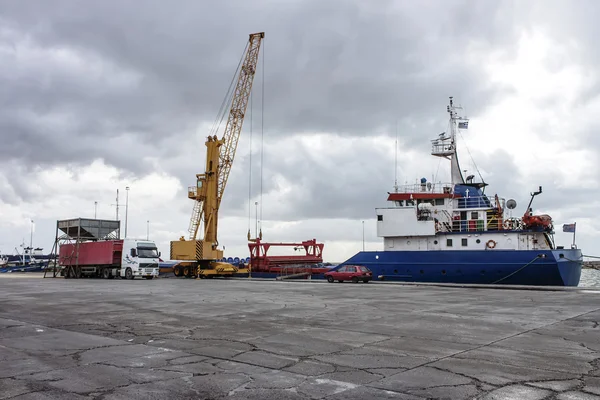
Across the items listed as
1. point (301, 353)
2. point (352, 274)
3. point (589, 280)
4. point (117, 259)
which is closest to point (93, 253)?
point (117, 259)

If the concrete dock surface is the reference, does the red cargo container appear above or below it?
above

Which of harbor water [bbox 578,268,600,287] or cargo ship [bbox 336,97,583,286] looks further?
harbor water [bbox 578,268,600,287]

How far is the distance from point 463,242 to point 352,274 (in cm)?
745

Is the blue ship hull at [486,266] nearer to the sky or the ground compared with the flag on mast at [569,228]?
nearer to the ground

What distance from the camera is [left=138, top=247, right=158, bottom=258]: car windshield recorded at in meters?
40.9

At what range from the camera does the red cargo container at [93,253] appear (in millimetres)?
41812

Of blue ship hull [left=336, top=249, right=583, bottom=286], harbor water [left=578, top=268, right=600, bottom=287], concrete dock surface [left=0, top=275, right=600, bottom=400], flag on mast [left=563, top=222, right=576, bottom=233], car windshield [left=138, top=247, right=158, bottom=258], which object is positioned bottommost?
harbor water [left=578, top=268, right=600, bottom=287]

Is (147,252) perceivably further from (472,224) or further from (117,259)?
(472,224)

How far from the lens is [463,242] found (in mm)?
30547

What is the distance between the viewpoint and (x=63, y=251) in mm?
48844

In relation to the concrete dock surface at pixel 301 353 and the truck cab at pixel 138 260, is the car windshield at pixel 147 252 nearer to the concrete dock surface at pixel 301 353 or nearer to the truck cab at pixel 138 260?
the truck cab at pixel 138 260

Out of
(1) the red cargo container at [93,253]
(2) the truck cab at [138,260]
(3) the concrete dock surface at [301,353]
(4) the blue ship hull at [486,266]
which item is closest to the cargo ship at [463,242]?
(4) the blue ship hull at [486,266]

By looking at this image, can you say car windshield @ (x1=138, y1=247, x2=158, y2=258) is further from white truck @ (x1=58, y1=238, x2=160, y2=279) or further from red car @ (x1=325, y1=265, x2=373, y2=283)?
red car @ (x1=325, y1=265, x2=373, y2=283)

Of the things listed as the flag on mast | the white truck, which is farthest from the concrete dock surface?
the white truck
